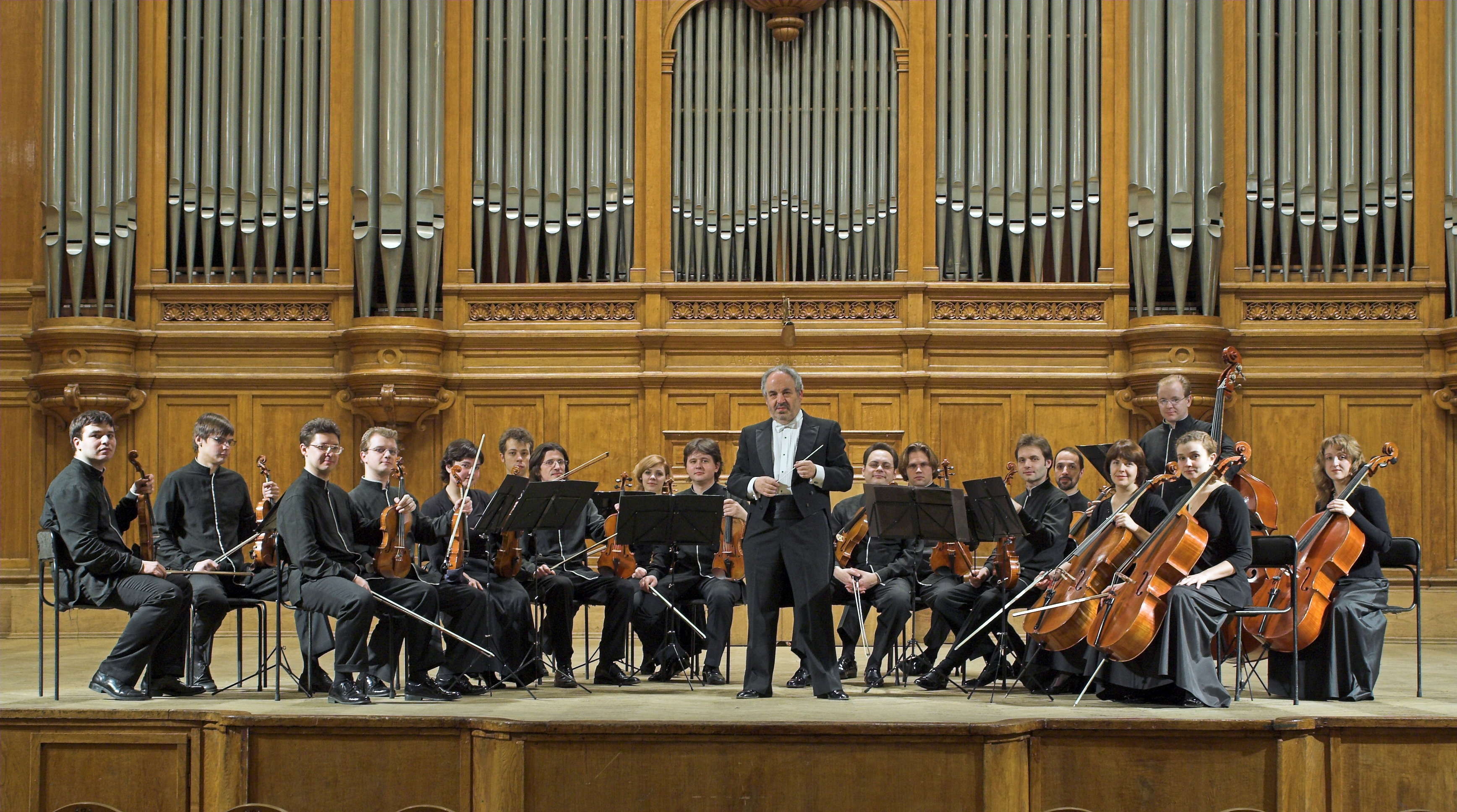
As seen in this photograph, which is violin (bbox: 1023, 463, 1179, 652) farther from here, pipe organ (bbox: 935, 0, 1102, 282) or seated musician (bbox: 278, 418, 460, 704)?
pipe organ (bbox: 935, 0, 1102, 282)

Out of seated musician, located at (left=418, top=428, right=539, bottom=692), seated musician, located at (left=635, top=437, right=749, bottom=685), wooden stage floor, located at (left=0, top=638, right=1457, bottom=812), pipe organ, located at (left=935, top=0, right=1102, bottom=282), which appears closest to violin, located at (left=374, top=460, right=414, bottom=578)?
seated musician, located at (left=418, top=428, right=539, bottom=692)

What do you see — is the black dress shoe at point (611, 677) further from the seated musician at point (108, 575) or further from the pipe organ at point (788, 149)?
the pipe organ at point (788, 149)

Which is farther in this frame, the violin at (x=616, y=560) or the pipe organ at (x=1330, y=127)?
the pipe organ at (x=1330, y=127)

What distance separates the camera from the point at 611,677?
6.01 metres

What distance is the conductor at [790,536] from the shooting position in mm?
5340

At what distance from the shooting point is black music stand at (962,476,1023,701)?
5539 millimetres

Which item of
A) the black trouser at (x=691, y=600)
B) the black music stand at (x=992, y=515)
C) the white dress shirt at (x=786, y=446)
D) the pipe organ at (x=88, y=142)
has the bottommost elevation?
the black trouser at (x=691, y=600)

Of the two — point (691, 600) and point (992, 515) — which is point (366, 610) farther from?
point (992, 515)

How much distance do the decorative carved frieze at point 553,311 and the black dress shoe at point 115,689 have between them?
11.9 feet

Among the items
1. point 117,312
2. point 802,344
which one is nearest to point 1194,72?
point 802,344

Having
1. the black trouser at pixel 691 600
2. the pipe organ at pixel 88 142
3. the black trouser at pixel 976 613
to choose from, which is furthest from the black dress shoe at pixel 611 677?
the pipe organ at pixel 88 142

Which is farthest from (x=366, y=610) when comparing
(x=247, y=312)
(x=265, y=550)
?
(x=247, y=312)

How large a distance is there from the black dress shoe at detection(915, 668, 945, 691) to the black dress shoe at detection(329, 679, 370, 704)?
216 cm

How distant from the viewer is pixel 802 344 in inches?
326
